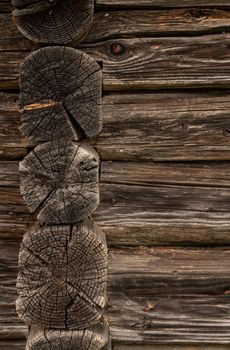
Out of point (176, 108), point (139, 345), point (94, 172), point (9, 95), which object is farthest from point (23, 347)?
point (176, 108)

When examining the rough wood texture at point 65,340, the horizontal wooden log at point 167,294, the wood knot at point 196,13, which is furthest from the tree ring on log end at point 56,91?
the rough wood texture at point 65,340

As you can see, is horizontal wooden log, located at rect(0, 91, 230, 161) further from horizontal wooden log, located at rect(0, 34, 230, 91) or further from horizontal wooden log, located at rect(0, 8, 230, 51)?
horizontal wooden log, located at rect(0, 8, 230, 51)

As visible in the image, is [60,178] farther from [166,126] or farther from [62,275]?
[166,126]

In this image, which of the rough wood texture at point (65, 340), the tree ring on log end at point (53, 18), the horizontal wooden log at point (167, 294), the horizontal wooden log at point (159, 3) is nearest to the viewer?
the tree ring on log end at point (53, 18)

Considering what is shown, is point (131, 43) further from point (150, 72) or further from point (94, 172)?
point (94, 172)

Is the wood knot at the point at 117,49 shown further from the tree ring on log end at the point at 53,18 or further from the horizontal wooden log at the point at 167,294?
the horizontal wooden log at the point at 167,294

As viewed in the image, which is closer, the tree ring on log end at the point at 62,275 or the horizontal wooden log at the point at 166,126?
the tree ring on log end at the point at 62,275

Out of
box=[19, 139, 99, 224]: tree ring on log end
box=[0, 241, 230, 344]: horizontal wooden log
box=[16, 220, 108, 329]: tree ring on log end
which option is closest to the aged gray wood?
box=[19, 139, 99, 224]: tree ring on log end
